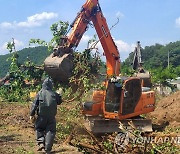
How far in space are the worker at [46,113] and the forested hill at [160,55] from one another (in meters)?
73.5

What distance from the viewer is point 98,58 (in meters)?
13.2

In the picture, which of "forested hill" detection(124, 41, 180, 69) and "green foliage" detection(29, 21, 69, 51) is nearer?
"green foliage" detection(29, 21, 69, 51)

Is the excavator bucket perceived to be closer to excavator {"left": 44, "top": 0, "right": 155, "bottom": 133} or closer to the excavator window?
excavator {"left": 44, "top": 0, "right": 155, "bottom": 133}

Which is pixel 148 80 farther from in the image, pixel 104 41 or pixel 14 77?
pixel 14 77

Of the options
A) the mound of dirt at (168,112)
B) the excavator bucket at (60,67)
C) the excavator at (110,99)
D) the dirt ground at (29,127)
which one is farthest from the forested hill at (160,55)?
the excavator bucket at (60,67)

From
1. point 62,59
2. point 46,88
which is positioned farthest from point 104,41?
point 46,88

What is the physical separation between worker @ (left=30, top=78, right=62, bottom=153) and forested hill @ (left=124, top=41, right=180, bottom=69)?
241 ft

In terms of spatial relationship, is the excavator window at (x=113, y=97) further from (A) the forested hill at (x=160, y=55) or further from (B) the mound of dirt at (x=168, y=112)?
(A) the forested hill at (x=160, y=55)

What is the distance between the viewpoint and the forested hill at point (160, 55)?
8841 cm

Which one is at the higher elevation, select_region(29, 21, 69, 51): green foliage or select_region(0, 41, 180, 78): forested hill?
select_region(0, 41, 180, 78): forested hill

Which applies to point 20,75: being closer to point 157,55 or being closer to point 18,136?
point 18,136

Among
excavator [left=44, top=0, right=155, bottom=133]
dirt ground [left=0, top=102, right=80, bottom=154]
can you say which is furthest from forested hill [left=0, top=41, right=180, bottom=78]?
excavator [left=44, top=0, right=155, bottom=133]

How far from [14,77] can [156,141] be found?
7587mm

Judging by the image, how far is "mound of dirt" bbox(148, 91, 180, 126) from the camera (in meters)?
14.1
